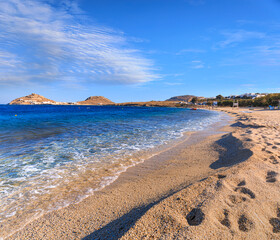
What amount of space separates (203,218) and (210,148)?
7018 millimetres

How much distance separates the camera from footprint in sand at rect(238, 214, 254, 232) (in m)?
2.70

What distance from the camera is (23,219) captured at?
3.76m

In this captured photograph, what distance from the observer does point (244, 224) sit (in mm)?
2803

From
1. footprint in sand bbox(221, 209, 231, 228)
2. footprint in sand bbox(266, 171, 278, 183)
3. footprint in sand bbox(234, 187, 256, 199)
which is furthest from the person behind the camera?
footprint in sand bbox(266, 171, 278, 183)

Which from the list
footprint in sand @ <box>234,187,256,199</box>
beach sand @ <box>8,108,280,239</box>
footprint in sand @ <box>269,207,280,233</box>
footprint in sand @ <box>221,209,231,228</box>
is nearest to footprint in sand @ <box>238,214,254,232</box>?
beach sand @ <box>8,108,280,239</box>

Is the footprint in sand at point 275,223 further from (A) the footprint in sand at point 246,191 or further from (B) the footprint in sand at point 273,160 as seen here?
(B) the footprint in sand at point 273,160

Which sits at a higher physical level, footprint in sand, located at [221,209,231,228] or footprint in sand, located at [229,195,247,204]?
footprint in sand, located at [221,209,231,228]

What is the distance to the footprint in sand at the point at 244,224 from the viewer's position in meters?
2.70

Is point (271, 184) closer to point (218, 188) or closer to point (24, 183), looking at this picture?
point (218, 188)

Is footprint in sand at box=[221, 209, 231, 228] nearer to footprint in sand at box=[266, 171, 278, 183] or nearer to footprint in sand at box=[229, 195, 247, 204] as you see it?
footprint in sand at box=[229, 195, 247, 204]

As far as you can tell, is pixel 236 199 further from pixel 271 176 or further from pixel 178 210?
pixel 271 176

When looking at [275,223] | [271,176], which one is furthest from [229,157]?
[275,223]

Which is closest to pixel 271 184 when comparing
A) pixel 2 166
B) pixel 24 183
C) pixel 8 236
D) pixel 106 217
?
pixel 106 217

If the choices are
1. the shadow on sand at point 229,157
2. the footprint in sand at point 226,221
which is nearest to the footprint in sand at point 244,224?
the footprint in sand at point 226,221
